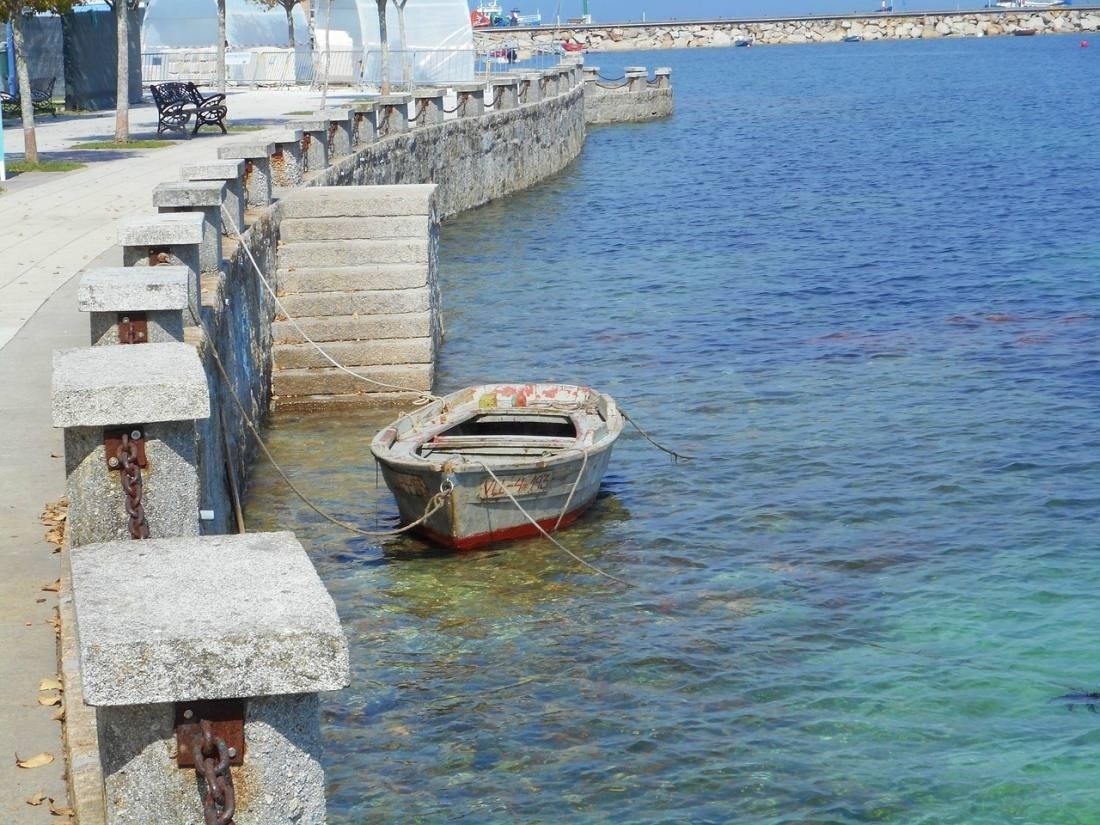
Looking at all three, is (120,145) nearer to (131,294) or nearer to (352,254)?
(352,254)

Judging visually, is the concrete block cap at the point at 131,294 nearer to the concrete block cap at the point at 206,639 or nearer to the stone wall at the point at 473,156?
the concrete block cap at the point at 206,639

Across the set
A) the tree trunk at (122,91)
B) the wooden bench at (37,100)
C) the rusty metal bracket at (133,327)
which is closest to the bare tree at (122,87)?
the tree trunk at (122,91)

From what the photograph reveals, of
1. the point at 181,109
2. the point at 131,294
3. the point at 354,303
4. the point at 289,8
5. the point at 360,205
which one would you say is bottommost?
the point at 354,303

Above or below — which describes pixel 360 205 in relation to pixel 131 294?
below

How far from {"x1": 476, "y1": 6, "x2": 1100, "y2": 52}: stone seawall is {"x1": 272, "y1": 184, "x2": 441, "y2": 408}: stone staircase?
166435mm

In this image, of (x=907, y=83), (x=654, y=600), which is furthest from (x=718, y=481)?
(x=907, y=83)

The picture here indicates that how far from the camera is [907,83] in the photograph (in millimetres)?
102750

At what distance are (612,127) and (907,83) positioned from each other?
39423 mm

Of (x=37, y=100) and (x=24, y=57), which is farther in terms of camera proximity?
(x=37, y=100)

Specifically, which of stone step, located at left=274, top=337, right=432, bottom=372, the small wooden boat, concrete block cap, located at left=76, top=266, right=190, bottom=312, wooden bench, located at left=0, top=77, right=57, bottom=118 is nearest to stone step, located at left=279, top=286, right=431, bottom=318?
stone step, located at left=274, top=337, right=432, bottom=372

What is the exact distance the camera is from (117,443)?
19.4ft

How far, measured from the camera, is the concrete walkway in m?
6.24

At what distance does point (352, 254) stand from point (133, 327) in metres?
10.4

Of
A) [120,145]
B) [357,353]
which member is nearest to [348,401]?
[357,353]
